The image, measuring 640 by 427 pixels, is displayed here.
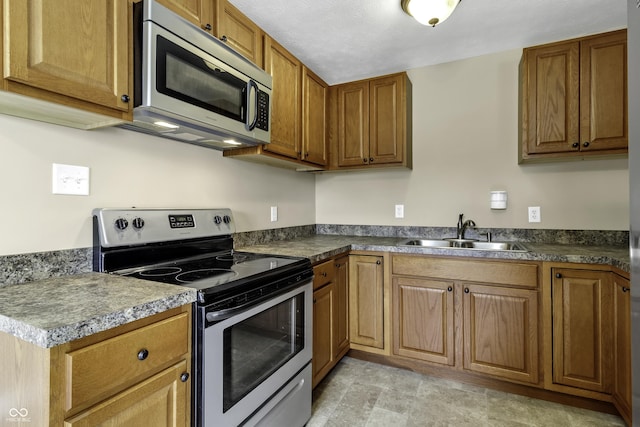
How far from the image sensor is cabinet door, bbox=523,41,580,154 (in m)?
1.97

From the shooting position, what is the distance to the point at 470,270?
6.51ft

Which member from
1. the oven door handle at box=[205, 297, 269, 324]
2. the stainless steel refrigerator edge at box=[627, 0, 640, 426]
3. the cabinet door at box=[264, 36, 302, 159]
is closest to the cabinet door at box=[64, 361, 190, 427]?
the oven door handle at box=[205, 297, 269, 324]

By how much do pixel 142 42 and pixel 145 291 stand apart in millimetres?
927

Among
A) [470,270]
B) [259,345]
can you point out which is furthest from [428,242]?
[259,345]

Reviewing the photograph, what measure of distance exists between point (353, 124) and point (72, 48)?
196 cm

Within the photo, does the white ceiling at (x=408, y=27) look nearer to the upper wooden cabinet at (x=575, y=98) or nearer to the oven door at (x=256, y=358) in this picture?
the upper wooden cabinet at (x=575, y=98)

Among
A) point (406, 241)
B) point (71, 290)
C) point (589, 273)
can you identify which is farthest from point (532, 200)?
point (71, 290)

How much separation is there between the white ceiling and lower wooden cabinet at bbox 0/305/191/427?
172cm

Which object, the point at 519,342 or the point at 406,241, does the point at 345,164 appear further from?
the point at 519,342

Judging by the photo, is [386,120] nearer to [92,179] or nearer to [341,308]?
[341,308]

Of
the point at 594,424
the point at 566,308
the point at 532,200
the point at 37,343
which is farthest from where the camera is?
the point at 532,200

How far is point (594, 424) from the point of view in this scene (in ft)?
5.46

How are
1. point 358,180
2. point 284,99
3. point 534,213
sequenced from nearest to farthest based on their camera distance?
1. point 284,99
2. point 534,213
3. point 358,180

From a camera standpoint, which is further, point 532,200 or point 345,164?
point 345,164
